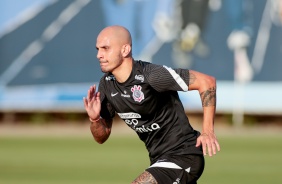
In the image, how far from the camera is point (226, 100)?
2686cm

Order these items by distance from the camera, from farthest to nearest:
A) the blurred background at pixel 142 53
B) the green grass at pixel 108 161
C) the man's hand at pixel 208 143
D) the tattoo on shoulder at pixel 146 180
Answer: the blurred background at pixel 142 53, the green grass at pixel 108 161, the tattoo on shoulder at pixel 146 180, the man's hand at pixel 208 143

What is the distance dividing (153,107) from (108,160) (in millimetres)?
9859

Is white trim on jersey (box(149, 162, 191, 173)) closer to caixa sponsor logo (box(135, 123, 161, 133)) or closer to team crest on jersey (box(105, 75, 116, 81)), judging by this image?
caixa sponsor logo (box(135, 123, 161, 133))

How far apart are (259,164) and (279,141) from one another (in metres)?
5.08

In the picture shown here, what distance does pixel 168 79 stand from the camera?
880 centimetres

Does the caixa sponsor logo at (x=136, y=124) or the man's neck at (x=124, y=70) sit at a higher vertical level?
the man's neck at (x=124, y=70)

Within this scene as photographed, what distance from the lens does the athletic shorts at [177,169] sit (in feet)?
29.0

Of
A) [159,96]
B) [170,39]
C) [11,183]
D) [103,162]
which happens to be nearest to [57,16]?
[170,39]

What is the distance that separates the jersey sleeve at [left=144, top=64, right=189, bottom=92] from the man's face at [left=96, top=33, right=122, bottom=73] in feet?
1.19

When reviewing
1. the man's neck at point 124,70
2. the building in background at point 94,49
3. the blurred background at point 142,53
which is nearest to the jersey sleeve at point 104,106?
the man's neck at point 124,70

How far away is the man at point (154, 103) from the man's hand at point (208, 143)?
10cm

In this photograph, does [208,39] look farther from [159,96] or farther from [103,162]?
[159,96]

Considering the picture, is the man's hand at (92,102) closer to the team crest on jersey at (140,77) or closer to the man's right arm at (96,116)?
the man's right arm at (96,116)

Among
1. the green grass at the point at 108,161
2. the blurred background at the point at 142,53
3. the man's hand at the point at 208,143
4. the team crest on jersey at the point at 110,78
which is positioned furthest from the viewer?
the blurred background at the point at 142,53
